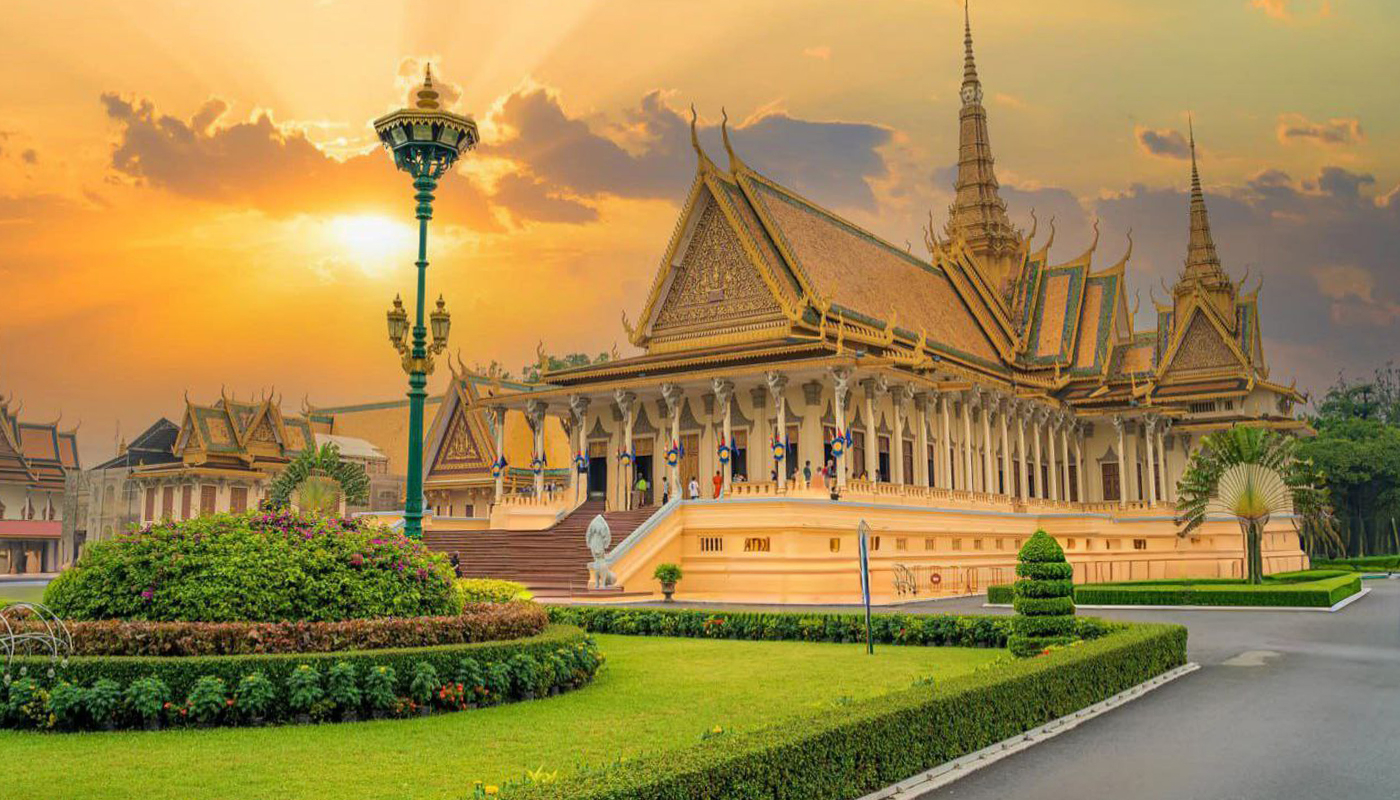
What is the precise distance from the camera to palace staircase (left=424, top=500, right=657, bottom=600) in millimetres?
28297

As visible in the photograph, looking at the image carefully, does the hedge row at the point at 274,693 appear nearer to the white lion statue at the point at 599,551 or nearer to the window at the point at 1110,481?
the white lion statue at the point at 599,551

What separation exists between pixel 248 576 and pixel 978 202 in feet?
166

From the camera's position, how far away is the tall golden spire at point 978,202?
2175 inches

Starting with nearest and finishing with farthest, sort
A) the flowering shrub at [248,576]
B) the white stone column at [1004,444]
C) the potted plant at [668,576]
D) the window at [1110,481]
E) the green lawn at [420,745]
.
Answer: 1. the green lawn at [420,745]
2. the flowering shrub at [248,576]
3. the potted plant at [668,576]
4. the white stone column at [1004,444]
5. the window at [1110,481]

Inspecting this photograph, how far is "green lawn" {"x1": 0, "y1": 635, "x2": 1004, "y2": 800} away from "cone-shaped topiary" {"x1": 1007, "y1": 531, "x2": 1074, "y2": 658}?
1.42 meters

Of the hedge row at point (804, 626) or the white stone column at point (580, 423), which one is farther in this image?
the white stone column at point (580, 423)

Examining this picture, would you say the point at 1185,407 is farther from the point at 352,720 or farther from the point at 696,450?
the point at 352,720

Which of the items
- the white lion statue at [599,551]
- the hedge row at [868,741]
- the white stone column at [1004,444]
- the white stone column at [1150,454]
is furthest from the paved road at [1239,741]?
the white stone column at [1150,454]

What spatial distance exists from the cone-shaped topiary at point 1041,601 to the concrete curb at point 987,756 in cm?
133

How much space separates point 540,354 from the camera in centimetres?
3762

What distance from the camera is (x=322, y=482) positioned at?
4388 cm

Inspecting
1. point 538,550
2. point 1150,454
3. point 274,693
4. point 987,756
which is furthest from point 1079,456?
point 274,693

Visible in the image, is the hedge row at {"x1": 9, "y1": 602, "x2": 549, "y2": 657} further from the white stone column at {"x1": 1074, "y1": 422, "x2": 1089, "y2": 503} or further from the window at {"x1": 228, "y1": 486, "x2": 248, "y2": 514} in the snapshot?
→ the window at {"x1": 228, "y1": 486, "x2": 248, "y2": 514}

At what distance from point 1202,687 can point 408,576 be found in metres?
8.89
